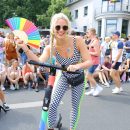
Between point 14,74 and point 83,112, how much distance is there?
335 cm

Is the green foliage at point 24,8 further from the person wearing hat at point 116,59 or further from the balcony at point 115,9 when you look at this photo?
Answer: the person wearing hat at point 116,59

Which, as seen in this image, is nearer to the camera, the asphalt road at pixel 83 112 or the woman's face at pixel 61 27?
the woman's face at pixel 61 27

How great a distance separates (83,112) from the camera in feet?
20.7

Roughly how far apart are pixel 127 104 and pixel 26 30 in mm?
4413

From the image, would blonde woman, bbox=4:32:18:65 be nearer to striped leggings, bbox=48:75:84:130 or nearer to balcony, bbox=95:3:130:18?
striped leggings, bbox=48:75:84:130

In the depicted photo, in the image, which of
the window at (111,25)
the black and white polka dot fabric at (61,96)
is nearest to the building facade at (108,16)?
the window at (111,25)

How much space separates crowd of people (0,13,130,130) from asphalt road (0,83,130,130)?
0.53 m

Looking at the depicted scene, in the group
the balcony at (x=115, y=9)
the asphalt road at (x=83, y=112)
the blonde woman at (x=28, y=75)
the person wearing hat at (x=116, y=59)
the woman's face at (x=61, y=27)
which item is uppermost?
the balcony at (x=115, y=9)

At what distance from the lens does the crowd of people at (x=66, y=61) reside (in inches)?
142

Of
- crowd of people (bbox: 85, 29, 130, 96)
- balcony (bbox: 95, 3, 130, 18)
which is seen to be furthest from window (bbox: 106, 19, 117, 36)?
crowd of people (bbox: 85, 29, 130, 96)

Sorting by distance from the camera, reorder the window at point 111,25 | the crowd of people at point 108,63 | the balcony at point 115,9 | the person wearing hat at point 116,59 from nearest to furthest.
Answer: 1. the crowd of people at point 108,63
2. the person wearing hat at point 116,59
3. the balcony at point 115,9
4. the window at point 111,25

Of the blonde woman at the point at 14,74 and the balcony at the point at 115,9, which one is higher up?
the balcony at the point at 115,9

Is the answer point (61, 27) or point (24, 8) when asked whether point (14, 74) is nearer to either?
point (61, 27)

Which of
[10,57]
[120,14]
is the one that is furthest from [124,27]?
[10,57]
